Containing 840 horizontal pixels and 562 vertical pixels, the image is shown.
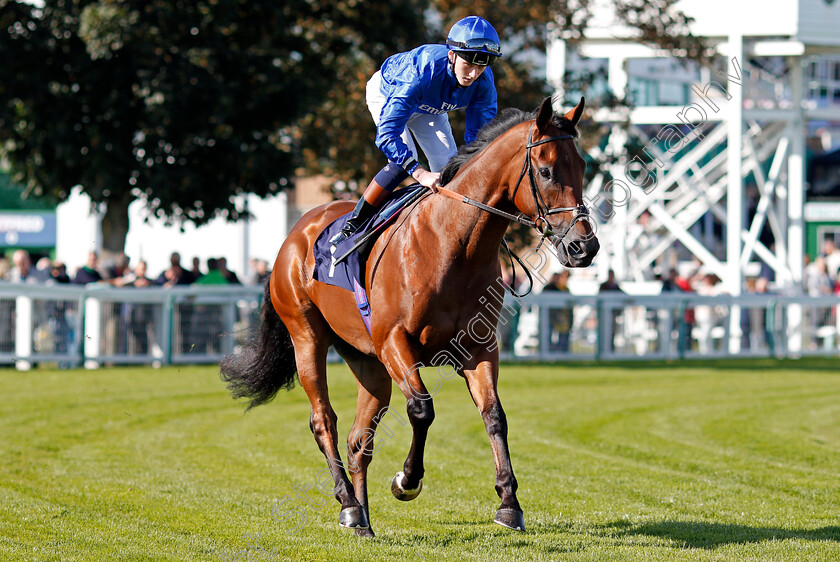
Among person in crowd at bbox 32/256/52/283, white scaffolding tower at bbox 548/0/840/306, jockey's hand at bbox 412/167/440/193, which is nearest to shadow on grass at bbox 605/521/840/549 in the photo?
jockey's hand at bbox 412/167/440/193

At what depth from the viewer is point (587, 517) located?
19.2 feet

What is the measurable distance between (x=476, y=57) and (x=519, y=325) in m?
11.9

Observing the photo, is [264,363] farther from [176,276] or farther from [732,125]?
[732,125]

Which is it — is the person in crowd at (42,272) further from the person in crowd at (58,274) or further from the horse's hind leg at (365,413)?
the horse's hind leg at (365,413)

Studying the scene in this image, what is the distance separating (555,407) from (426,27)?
8475 mm

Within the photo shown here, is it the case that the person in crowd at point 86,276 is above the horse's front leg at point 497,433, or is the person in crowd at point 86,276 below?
above

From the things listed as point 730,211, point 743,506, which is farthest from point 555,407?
point 730,211

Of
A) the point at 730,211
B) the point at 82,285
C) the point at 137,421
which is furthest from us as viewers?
the point at 730,211

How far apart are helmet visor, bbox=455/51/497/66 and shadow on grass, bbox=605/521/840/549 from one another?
243 centimetres

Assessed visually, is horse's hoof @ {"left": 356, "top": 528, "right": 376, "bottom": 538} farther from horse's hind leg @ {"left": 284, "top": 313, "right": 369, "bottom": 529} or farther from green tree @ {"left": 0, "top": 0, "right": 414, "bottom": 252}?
green tree @ {"left": 0, "top": 0, "right": 414, "bottom": 252}

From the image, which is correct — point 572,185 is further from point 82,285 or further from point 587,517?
point 82,285

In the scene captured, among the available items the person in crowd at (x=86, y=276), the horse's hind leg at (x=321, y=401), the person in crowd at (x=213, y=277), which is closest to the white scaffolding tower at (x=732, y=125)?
the person in crowd at (x=213, y=277)

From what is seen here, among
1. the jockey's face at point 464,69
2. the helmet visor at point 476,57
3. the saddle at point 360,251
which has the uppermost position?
the helmet visor at point 476,57

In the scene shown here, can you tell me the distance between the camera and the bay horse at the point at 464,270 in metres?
4.78
